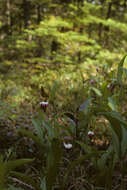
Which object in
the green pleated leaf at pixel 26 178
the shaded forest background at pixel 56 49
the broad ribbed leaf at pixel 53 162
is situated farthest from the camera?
the shaded forest background at pixel 56 49

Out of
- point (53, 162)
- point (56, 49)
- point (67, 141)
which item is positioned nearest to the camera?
point (53, 162)

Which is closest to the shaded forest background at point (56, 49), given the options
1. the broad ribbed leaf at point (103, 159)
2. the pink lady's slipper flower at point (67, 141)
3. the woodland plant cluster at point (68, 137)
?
the woodland plant cluster at point (68, 137)

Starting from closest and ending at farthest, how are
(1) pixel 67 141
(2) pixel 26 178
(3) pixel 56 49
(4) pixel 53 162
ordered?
1. (2) pixel 26 178
2. (4) pixel 53 162
3. (1) pixel 67 141
4. (3) pixel 56 49

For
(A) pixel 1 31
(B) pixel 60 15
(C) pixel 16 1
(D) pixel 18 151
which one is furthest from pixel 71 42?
(C) pixel 16 1

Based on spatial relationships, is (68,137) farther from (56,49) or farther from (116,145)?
(56,49)

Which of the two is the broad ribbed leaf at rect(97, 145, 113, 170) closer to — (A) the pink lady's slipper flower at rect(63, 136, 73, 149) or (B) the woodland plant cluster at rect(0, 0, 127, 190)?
(B) the woodland plant cluster at rect(0, 0, 127, 190)

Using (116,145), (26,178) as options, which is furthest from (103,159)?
(26,178)

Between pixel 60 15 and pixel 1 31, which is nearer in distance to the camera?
pixel 60 15

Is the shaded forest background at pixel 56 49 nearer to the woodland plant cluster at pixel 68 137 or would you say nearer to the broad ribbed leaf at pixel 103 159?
the woodland plant cluster at pixel 68 137

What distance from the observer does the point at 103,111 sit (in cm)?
104

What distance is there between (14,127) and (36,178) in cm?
72

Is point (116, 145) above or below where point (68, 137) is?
above

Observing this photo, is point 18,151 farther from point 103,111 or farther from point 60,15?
point 60,15

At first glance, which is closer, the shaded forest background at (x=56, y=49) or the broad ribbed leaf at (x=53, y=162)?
the broad ribbed leaf at (x=53, y=162)
